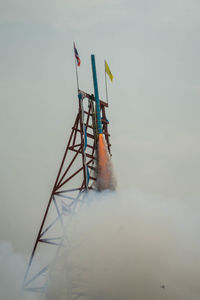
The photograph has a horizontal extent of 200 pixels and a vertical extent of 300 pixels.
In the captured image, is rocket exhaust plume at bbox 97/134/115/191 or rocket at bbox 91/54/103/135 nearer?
rocket at bbox 91/54/103/135

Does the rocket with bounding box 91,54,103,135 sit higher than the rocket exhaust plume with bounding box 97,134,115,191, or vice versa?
the rocket with bounding box 91,54,103,135

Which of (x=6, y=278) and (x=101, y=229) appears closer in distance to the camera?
(x=101, y=229)

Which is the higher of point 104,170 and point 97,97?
point 97,97

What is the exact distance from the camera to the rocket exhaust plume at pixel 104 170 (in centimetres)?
3981

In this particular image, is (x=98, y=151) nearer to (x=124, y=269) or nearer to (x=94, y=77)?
(x=94, y=77)

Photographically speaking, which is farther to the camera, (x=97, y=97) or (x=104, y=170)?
(x=104, y=170)

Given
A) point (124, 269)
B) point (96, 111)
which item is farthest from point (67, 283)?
point (96, 111)

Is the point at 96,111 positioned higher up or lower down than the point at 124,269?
higher up

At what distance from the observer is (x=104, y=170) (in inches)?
1578

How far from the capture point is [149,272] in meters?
38.8

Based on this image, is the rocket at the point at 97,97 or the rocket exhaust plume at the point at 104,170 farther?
the rocket exhaust plume at the point at 104,170

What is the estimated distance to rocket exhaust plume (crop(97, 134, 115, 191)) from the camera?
3981 cm

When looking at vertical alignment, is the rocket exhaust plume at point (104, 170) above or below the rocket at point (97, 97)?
below

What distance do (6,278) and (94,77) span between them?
19.5m
